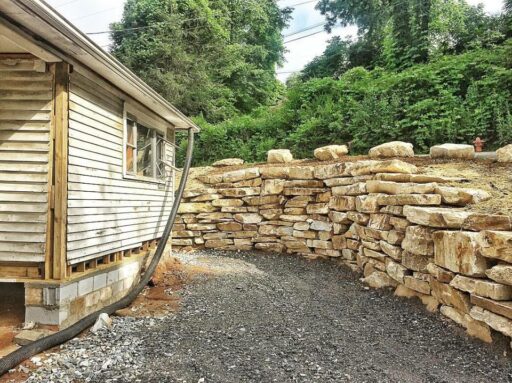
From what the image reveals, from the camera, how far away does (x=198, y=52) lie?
51.0 ft

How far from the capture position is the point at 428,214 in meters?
3.88

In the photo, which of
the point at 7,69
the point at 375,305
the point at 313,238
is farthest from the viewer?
the point at 313,238

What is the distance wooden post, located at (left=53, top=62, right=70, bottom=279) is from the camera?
136 inches

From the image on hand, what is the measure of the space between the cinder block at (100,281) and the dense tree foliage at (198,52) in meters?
11.1

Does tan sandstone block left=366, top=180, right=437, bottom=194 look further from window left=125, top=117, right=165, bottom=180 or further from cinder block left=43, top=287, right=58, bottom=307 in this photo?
cinder block left=43, top=287, right=58, bottom=307

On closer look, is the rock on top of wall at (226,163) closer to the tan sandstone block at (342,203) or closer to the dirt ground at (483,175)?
the tan sandstone block at (342,203)

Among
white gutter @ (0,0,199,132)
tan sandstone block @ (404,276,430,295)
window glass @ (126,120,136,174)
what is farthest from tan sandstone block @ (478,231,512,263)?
window glass @ (126,120,136,174)

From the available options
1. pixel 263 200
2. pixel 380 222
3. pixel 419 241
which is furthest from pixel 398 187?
pixel 263 200

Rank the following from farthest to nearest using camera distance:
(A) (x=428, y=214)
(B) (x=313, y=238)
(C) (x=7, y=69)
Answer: (B) (x=313, y=238)
(A) (x=428, y=214)
(C) (x=7, y=69)

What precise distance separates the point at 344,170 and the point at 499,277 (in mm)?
3690

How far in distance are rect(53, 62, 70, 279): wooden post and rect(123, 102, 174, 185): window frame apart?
1223mm

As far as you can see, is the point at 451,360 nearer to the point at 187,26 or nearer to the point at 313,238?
the point at 313,238

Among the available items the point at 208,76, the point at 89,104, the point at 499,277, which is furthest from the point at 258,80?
the point at 499,277

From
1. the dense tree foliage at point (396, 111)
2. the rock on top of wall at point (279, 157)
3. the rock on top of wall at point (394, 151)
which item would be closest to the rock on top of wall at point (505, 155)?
the dense tree foliage at point (396, 111)
